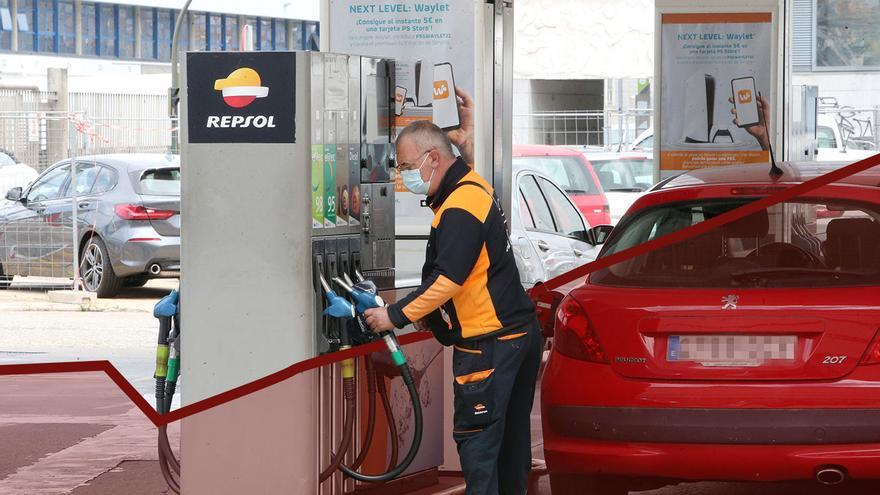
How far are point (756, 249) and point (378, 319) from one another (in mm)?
1565

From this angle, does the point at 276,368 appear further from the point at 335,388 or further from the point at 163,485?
the point at 163,485

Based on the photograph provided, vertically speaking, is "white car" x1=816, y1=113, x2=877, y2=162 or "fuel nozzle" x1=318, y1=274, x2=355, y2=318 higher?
"white car" x1=816, y1=113, x2=877, y2=162

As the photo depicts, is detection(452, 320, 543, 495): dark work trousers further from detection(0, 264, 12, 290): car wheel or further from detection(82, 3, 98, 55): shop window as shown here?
detection(82, 3, 98, 55): shop window

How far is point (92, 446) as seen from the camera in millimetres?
7895

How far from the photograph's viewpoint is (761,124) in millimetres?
10805

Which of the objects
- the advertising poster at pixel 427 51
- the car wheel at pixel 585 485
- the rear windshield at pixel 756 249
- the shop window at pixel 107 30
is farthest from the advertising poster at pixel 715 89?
the shop window at pixel 107 30

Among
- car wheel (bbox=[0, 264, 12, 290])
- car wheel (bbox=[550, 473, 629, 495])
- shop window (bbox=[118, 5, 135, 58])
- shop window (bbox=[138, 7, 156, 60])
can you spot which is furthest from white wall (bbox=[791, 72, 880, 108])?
shop window (bbox=[138, 7, 156, 60])

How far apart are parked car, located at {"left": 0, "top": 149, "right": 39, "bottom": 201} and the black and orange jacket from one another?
47.1 ft

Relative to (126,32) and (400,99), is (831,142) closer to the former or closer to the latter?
(400,99)

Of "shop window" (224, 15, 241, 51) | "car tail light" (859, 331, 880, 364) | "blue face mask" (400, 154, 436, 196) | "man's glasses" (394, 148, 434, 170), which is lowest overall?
"car tail light" (859, 331, 880, 364)

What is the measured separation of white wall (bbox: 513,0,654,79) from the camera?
88.9ft

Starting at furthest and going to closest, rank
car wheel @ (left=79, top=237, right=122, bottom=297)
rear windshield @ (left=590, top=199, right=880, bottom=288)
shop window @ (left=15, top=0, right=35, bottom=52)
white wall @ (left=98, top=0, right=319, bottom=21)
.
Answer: shop window @ (left=15, top=0, right=35, bottom=52)
white wall @ (left=98, top=0, right=319, bottom=21)
car wheel @ (left=79, top=237, right=122, bottom=297)
rear windshield @ (left=590, top=199, right=880, bottom=288)

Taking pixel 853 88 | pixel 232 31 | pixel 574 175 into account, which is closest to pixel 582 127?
pixel 853 88

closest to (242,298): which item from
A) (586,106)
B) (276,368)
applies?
(276,368)
